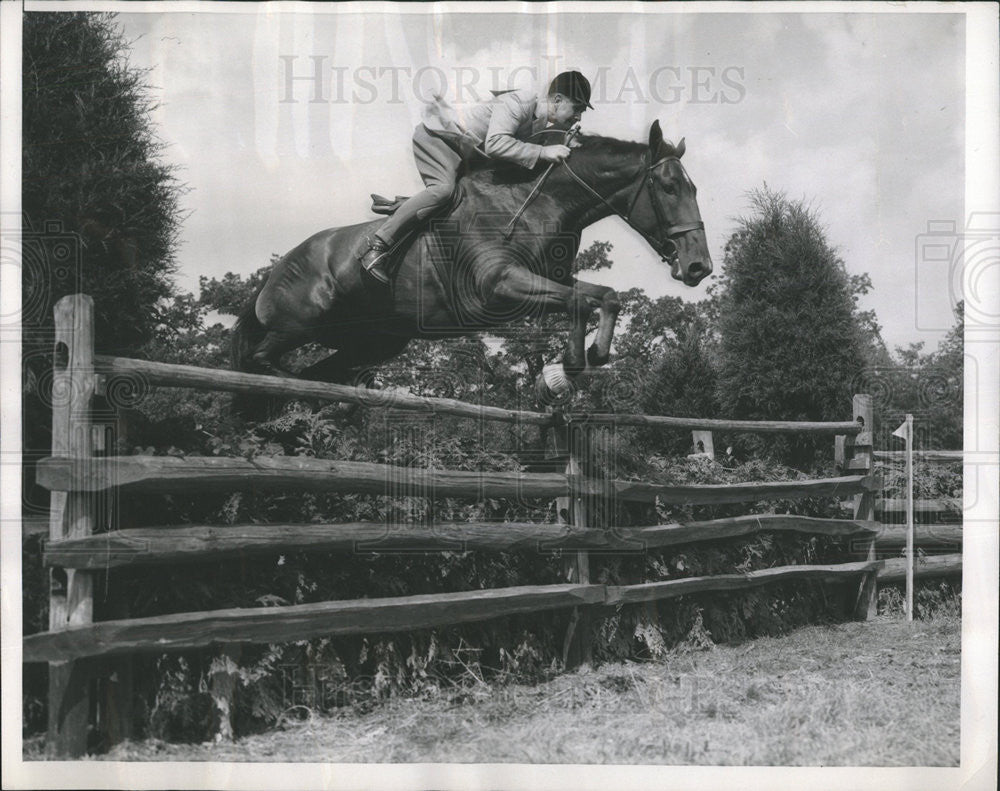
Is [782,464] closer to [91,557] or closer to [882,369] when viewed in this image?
[882,369]

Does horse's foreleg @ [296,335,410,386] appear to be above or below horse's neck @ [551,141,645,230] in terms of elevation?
below

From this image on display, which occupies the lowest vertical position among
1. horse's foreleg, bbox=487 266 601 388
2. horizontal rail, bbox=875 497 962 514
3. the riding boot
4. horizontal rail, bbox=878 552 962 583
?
horizontal rail, bbox=878 552 962 583

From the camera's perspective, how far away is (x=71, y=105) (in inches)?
193

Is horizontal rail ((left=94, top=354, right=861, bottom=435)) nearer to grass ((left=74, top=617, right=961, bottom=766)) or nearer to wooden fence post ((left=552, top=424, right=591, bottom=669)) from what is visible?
wooden fence post ((left=552, top=424, right=591, bottom=669))

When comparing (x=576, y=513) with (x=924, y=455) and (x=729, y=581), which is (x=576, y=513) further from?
(x=924, y=455)

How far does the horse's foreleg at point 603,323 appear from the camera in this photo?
16.5 ft

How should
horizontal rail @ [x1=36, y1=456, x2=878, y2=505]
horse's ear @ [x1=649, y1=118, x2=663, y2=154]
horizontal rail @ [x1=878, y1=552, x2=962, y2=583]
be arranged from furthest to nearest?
horizontal rail @ [x1=878, y1=552, x2=962, y2=583], horse's ear @ [x1=649, y1=118, x2=663, y2=154], horizontal rail @ [x1=36, y1=456, x2=878, y2=505]

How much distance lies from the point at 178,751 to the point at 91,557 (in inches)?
36.7

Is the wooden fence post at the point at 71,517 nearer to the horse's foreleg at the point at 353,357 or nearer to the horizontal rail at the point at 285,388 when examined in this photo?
the horizontal rail at the point at 285,388

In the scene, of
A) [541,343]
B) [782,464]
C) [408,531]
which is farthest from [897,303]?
[408,531]

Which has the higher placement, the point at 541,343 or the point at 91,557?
the point at 541,343

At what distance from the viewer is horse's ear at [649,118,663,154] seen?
17.1 feet

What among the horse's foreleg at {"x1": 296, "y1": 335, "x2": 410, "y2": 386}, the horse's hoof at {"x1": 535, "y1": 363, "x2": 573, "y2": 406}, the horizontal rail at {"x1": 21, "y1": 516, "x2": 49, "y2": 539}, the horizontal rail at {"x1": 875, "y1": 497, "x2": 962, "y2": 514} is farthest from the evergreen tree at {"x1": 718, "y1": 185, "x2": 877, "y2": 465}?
the horizontal rail at {"x1": 21, "y1": 516, "x2": 49, "y2": 539}

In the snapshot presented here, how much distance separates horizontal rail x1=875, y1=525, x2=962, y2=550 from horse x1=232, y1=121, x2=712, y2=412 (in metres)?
3.26
